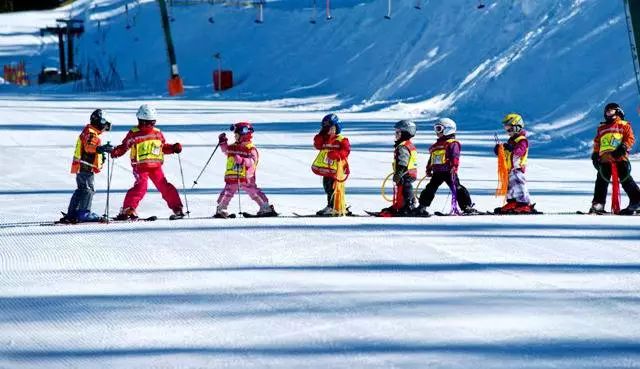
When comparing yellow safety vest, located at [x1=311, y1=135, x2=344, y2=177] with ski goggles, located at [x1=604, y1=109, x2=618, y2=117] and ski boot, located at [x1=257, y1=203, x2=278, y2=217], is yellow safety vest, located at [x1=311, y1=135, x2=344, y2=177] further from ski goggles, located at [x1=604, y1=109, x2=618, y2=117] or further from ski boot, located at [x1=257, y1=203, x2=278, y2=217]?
ski goggles, located at [x1=604, y1=109, x2=618, y2=117]

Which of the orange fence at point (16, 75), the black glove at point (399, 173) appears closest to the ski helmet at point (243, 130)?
the black glove at point (399, 173)

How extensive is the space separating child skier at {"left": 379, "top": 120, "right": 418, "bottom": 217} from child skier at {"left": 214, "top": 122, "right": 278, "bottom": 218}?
4.23 feet

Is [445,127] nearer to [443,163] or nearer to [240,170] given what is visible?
[443,163]

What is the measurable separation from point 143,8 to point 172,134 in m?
44.1

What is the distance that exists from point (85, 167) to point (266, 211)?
6.18 ft

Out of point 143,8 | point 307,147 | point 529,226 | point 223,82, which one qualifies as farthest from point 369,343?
point 143,8

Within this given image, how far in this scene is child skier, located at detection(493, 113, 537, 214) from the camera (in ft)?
43.9

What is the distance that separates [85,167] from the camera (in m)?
12.5

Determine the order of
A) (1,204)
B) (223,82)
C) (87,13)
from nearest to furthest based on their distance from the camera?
(1,204)
(223,82)
(87,13)

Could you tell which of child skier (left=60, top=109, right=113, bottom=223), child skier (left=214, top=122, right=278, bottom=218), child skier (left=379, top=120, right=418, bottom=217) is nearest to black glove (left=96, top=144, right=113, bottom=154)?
child skier (left=60, top=109, right=113, bottom=223)

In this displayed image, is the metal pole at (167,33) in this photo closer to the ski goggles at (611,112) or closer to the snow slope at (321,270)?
the snow slope at (321,270)

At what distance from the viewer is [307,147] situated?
77.7 feet

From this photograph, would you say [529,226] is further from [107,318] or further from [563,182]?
[563,182]

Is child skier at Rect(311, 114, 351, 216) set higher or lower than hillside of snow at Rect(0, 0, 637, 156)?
lower
